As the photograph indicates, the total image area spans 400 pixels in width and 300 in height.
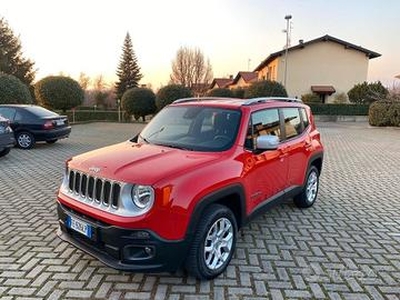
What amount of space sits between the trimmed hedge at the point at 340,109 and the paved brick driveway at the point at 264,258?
2259 cm

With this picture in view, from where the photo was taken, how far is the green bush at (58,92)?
21.6m

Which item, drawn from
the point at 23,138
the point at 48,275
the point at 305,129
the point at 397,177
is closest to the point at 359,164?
the point at 397,177

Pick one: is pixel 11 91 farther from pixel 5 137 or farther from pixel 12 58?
pixel 12 58

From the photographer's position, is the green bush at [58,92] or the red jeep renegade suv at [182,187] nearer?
the red jeep renegade suv at [182,187]

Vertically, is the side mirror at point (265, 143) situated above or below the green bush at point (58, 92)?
below

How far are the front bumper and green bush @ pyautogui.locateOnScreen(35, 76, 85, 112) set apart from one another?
20.9 meters

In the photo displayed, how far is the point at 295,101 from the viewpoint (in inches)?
204

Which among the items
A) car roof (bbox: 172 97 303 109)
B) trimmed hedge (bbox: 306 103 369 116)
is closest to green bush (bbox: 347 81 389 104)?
trimmed hedge (bbox: 306 103 369 116)

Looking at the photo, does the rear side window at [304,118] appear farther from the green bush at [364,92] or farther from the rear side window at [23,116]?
the green bush at [364,92]

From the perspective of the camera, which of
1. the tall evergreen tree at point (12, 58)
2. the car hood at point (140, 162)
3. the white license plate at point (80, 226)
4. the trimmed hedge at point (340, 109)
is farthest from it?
the tall evergreen tree at point (12, 58)

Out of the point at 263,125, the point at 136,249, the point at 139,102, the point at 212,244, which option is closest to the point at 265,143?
the point at 263,125

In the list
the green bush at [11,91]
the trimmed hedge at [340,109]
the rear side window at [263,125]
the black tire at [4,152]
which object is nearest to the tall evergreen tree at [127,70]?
the trimmed hedge at [340,109]

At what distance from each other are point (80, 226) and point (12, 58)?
40.0 metres

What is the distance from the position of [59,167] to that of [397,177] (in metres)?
8.00
